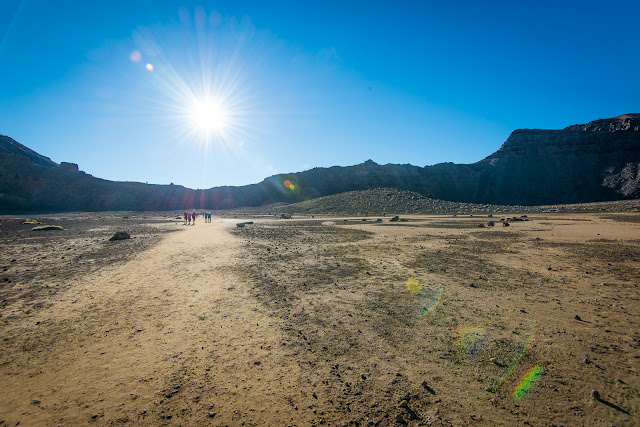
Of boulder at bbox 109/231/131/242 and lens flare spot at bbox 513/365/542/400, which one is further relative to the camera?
boulder at bbox 109/231/131/242

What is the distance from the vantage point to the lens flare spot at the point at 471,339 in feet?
15.2

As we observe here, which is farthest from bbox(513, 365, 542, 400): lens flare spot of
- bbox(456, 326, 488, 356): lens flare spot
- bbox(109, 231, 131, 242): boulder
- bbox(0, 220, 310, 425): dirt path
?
bbox(109, 231, 131, 242): boulder

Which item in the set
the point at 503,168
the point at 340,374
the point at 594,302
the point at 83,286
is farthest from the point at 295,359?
the point at 503,168

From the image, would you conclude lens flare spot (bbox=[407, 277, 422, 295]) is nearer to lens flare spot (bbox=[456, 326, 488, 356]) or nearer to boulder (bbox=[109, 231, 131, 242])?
lens flare spot (bbox=[456, 326, 488, 356])

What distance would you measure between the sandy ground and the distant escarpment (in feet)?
283

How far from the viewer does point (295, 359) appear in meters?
4.44

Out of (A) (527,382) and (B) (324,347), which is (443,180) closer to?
(A) (527,382)

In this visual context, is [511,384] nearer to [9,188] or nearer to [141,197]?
[141,197]

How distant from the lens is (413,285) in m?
8.23

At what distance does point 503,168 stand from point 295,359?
420 feet

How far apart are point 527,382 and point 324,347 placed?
2.96m

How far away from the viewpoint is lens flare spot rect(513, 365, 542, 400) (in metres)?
3.62

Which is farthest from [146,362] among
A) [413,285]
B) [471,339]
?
[413,285]

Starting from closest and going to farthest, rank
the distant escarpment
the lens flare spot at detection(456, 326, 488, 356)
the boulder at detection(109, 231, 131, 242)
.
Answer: the lens flare spot at detection(456, 326, 488, 356) → the boulder at detection(109, 231, 131, 242) → the distant escarpment
